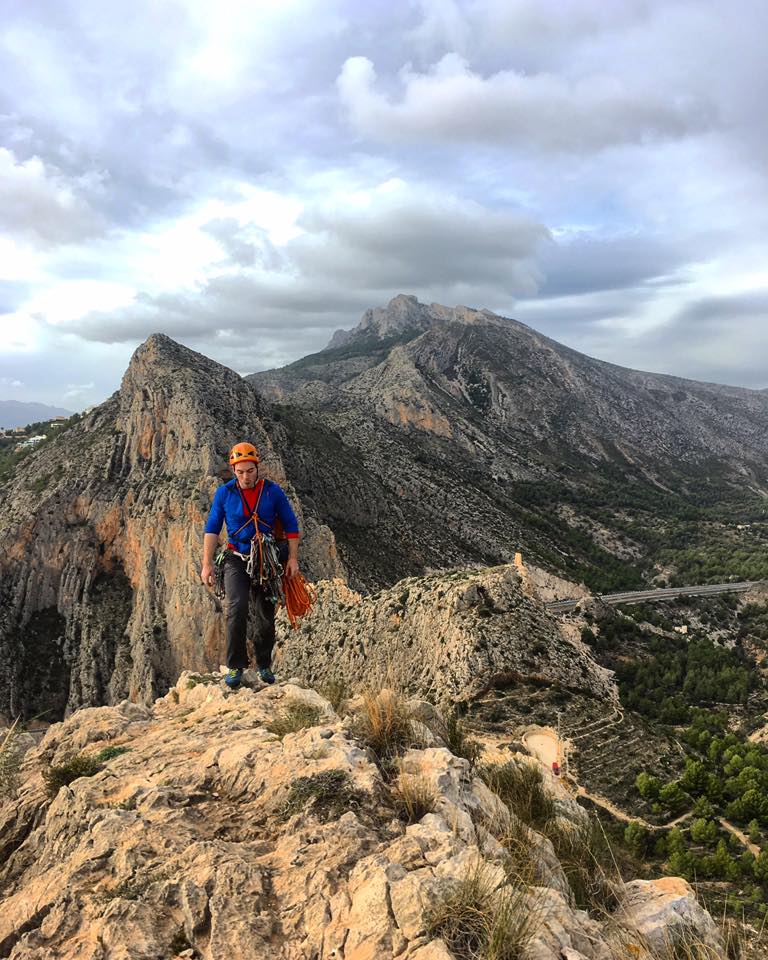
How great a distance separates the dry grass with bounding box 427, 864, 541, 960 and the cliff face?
37094 millimetres

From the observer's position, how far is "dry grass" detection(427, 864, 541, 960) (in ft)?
9.82

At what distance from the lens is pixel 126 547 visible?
46.2 metres

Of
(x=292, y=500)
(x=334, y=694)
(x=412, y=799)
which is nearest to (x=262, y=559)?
(x=334, y=694)

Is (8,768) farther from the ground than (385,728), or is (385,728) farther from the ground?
(385,728)

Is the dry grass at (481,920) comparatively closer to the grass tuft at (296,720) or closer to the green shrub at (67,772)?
the grass tuft at (296,720)

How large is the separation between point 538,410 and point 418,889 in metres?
149

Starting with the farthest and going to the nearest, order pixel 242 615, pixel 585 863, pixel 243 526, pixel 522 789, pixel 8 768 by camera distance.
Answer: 1. pixel 242 615
2. pixel 243 526
3. pixel 8 768
4. pixel 522 789
5. pixel 585 863

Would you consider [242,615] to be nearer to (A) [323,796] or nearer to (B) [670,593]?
(A) [323,796]

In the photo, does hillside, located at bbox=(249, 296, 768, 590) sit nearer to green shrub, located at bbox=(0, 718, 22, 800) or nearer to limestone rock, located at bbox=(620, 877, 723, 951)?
green shrub, located at bbox=(0, 718, 22, 800)

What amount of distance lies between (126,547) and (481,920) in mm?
48460

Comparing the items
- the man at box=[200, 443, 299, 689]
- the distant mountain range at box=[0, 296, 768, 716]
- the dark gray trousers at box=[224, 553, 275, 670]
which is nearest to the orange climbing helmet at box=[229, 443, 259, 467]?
the man at box=[200, 443, 299, 689]

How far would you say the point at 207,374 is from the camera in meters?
54.5

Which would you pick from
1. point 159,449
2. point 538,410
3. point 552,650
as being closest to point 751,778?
point 552,650

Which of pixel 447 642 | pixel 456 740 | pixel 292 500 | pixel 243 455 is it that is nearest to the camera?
pixel 456 740
